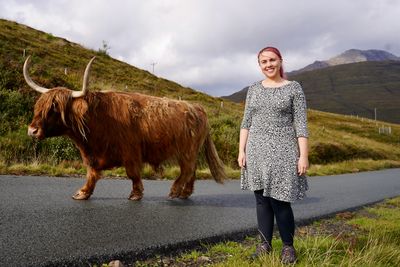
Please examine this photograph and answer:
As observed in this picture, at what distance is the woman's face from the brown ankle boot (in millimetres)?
1460

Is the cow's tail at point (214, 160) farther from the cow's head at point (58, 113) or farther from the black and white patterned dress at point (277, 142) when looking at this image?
the black and white patterned dress at point (277, 142)

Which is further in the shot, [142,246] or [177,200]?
[177,200]

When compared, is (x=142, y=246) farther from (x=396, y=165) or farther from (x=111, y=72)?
(x=111, y=72)

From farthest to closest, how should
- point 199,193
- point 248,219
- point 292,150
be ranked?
point 199,193 < point 248,219 < point 292,150

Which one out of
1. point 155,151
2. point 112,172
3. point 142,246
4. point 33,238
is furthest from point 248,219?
point 112,172

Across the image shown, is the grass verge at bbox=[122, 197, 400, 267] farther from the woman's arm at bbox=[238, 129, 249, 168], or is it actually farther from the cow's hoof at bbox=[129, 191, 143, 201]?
the cow's hoof at bbox=[129, 191, 143, 201]

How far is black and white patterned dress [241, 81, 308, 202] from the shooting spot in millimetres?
3756

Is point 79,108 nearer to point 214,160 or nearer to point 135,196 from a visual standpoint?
point 135,196

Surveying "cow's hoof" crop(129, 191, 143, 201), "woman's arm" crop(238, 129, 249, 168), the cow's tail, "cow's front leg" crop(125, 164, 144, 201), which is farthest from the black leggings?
the cow's tail

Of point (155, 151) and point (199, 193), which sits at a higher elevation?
point (155, 151)

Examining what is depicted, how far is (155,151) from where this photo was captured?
21.5 ft

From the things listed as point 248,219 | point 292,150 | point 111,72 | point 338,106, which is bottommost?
point 248,219

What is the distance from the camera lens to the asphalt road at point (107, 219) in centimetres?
381

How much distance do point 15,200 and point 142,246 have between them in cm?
226
